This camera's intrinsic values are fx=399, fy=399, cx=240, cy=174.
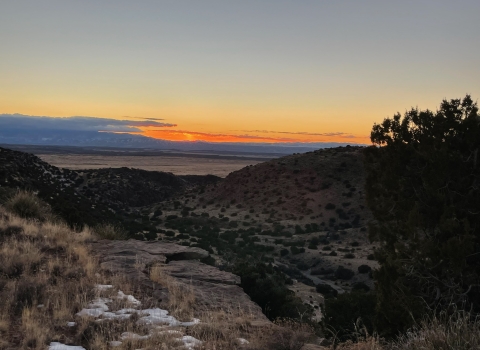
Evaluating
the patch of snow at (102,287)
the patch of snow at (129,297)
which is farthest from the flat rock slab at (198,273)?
the patch of snow at (129,297)

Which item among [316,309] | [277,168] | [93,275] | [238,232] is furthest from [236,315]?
[277,168]

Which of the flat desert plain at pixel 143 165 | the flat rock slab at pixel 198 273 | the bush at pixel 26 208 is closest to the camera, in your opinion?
the flat rock slab at pixel 198 273

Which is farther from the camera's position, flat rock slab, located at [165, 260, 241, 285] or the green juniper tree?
flat rock slab, located at [165, 260, 241, 285]

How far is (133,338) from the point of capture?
528 centimetres

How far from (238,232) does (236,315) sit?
2926 centimetres

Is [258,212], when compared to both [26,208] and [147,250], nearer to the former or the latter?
[26,208]

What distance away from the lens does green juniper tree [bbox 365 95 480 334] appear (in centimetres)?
757

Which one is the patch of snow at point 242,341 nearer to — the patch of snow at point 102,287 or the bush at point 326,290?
the patch of snow at point 102,287

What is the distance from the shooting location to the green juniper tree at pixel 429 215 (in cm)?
757

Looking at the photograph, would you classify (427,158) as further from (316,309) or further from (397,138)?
(316,309)

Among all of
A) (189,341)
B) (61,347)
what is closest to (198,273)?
(189,341)

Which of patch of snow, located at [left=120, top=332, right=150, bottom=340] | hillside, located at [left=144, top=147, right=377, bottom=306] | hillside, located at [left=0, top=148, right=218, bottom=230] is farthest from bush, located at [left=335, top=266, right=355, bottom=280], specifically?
patch of snow, located at [left=120, top=332, right=150, bottom=340]

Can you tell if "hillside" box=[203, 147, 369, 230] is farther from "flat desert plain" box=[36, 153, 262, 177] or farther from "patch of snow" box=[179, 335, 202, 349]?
"flat desert plain" box=[36, 153, 262, 177]

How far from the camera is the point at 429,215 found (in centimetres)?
820
